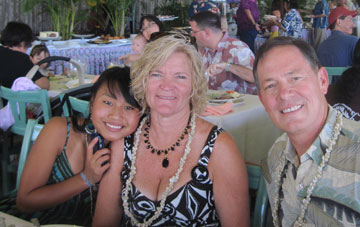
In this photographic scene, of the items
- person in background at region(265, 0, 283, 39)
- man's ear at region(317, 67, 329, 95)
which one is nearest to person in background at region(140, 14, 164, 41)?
man's ear at region(317, 67, 329, 95)

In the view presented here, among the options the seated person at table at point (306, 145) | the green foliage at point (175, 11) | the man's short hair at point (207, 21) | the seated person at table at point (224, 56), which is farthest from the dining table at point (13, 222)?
the green foliage at point (175, 11)

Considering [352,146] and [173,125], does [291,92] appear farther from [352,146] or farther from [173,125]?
[173,125]

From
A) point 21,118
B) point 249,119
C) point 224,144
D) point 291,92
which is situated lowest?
point 21,118

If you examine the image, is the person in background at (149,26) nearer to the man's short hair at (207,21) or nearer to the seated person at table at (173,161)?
the man's short hair at (207,21)

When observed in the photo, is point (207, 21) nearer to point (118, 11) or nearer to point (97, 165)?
point (97, 165)

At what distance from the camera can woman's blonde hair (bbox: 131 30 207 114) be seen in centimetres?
171

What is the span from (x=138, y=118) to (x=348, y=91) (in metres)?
1.26

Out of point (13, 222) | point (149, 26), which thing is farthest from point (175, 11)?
point (13, 222)

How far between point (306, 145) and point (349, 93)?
3.61 feet

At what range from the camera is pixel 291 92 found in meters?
1.30

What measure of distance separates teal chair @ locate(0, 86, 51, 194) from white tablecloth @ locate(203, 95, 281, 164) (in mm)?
1315

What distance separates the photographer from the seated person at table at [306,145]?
3.89 ft

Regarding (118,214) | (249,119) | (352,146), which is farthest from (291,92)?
(249,119)

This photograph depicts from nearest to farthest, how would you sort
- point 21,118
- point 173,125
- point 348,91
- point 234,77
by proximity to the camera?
point 173,125 < point 348,91 < point 21,118 < point 234,77
